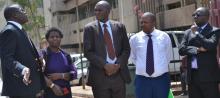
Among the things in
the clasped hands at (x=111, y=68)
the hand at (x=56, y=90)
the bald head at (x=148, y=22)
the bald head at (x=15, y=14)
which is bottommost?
the hand at (x=56, y=90)

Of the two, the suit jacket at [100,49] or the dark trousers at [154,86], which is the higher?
the suit jacket at [100,49]

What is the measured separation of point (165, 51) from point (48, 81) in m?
1.69

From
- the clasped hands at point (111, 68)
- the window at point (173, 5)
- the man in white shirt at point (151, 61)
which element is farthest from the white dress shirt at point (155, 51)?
the window at point (173, 5)

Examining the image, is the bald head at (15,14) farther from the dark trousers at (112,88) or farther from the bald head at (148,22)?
the bald head at (148,22)

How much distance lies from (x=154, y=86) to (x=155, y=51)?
A: 1.60 feet

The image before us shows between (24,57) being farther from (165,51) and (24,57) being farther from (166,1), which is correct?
(166,1)

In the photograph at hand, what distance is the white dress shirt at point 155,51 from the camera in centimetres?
688

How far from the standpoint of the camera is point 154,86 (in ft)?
22.5

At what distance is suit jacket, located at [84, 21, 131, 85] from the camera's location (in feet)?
21.3

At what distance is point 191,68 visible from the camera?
23.3 feet

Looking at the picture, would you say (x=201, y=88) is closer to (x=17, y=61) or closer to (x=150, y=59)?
(x=150, y=59)

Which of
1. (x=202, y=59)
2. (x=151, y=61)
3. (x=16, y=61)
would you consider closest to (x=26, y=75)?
(x=16, y=61)

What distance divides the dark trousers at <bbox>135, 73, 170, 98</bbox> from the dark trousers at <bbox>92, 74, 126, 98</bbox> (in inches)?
16.9

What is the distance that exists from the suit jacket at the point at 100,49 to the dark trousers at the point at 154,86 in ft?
1.24
